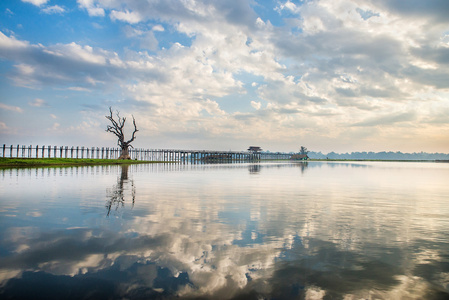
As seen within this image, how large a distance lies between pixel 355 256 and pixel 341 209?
667 cm

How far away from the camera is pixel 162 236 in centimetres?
835

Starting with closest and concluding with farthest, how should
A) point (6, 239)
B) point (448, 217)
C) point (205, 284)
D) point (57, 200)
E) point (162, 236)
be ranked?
point (205, 284) < point (6, 239) < point (162, 236) < point (448, 217) < point (57, 200)

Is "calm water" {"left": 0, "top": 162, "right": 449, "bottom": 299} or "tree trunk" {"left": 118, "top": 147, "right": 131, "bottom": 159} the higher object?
"tree trunk" {"left": 118, "top": 147, "right": 131, "bottom": 159}

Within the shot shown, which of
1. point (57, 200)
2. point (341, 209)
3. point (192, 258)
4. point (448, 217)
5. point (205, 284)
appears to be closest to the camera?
point (205, 284)

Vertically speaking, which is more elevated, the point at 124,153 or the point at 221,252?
the point at 124,153

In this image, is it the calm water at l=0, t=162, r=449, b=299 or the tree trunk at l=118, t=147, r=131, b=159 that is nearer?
the calm water at l=0, t=162, r=449, b=299

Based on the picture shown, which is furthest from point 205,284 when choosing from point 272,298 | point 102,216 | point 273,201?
point 273,201

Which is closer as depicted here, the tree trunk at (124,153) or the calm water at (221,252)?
the calm water at (221,252)

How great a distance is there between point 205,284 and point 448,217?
36.2 ft

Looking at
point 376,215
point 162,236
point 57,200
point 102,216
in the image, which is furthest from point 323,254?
point 57,200

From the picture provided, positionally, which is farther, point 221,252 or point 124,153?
point 124,153

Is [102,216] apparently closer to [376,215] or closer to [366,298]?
[366,298]

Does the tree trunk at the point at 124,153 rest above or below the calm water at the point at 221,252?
above

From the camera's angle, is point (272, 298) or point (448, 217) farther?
point (448, 217)
